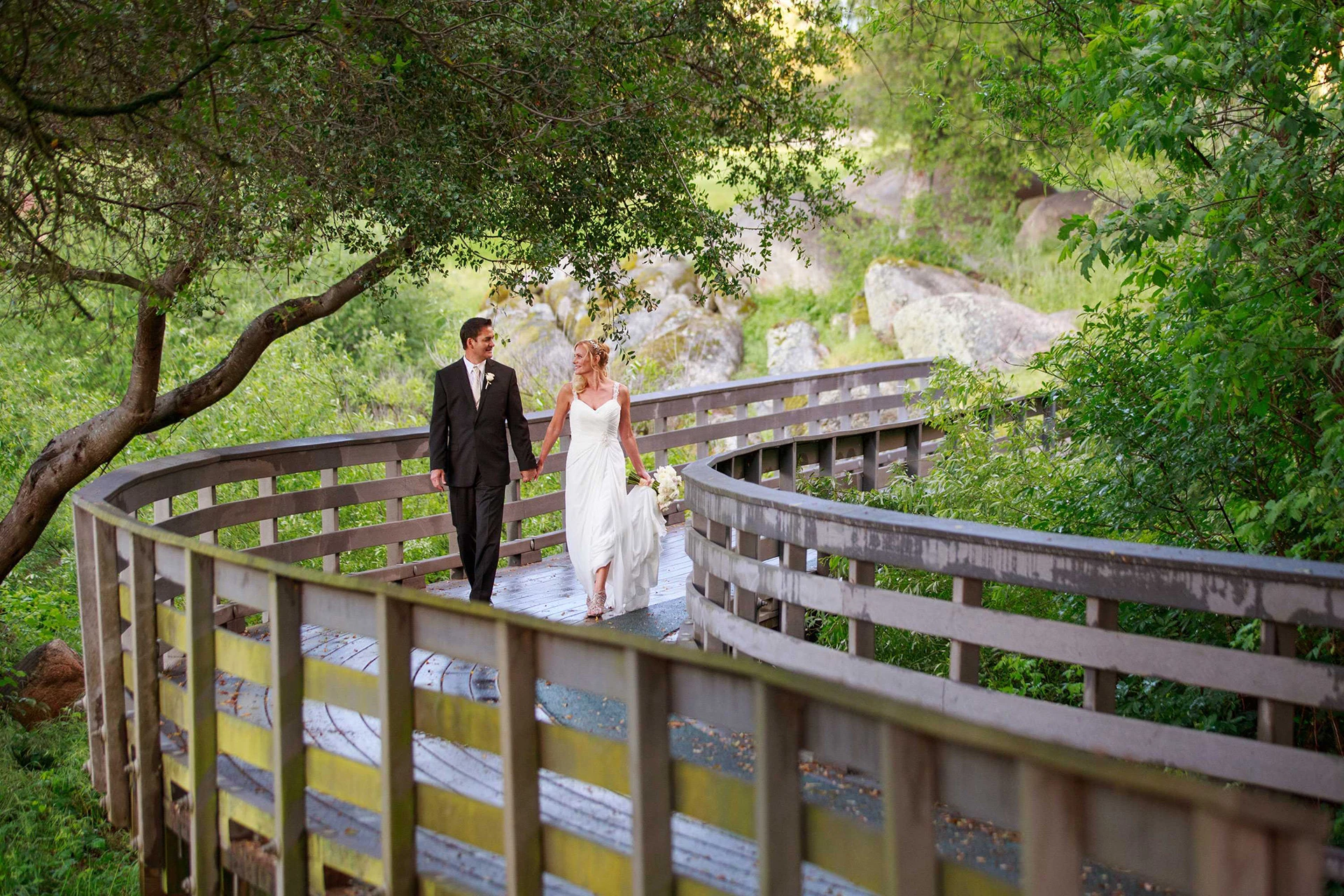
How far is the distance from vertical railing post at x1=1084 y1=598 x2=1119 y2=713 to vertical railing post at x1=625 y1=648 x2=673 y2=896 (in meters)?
1.83

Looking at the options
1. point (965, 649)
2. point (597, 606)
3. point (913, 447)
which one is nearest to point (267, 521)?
point (597, 606)

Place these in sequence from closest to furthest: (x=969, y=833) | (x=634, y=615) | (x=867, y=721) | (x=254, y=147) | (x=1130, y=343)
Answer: (x=867, y=721)
(x=969, y=833)
(x=1130, y=343)
(x=254, y=147)
(x=634, y=615)

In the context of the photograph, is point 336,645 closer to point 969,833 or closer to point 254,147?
point 254,147

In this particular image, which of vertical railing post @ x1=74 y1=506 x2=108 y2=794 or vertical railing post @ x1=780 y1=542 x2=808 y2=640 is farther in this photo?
vertical railing post @ x1=74 y1=506 x2=108 y2=794

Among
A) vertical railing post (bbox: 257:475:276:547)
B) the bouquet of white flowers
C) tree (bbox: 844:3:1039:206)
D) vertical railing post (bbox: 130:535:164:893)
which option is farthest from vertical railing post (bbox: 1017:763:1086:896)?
tree (bbox: 844:3:1039:206)

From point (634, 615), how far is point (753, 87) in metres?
4.97

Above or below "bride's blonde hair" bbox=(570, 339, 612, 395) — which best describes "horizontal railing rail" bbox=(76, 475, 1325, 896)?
below

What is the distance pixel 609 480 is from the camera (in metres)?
9.07

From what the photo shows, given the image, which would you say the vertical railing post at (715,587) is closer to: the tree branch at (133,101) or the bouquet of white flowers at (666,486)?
the tree branch at (133,101)

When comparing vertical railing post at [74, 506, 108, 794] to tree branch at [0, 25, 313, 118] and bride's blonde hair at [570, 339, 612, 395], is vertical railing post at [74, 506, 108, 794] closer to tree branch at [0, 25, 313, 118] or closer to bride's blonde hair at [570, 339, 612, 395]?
tree branch at [0, 25, 313, 118]

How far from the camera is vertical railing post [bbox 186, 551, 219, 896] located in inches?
182

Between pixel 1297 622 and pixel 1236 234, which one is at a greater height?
pixel 1236 234

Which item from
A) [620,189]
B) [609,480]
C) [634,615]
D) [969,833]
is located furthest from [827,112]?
[969,833]

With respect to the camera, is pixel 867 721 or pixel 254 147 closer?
pixel 867 721
